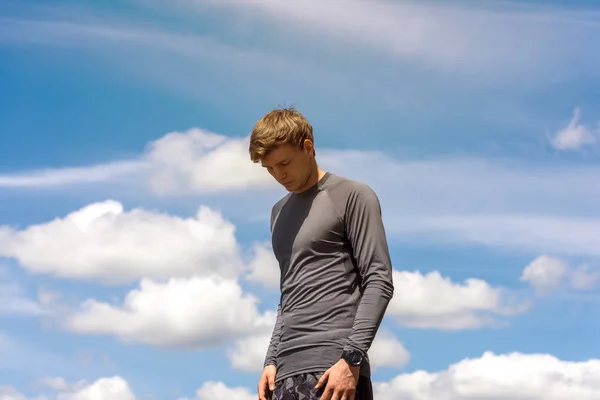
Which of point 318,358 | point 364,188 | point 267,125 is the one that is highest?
point 267,125

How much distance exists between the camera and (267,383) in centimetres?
505

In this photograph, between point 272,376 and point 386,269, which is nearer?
point 386,269

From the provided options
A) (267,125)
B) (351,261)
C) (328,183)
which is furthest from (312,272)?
(267,125)

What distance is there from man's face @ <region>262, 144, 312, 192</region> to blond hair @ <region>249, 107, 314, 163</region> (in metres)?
0.04

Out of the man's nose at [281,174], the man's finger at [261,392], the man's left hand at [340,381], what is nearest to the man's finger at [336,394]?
the man's left hand at [340,381]

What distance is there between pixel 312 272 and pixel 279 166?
2.19 ft

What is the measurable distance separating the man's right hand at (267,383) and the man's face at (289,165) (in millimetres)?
1141

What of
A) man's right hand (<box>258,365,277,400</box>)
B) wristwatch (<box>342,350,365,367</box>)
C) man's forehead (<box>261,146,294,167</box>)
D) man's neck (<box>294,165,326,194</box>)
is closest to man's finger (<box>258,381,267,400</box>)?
man's right hand (<box>258,365,277,400</box>)

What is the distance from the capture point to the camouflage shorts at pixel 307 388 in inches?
181

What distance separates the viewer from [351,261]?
4836 millimetres

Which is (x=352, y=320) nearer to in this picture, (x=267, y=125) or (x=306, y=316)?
(x=306, y=316)

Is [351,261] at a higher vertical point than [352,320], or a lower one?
higher

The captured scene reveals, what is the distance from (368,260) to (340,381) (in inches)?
28.0

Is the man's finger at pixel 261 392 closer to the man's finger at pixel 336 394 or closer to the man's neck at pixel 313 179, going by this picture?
the man's finger at pixel 336 394
